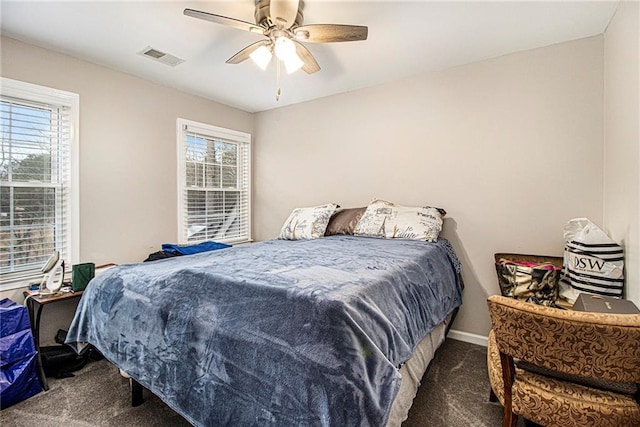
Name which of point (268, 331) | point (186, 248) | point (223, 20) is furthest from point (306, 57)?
point (186, 248)

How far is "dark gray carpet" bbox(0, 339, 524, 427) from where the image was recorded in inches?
69.1

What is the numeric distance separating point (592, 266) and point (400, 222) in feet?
4.36

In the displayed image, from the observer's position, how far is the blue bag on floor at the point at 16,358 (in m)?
1.91

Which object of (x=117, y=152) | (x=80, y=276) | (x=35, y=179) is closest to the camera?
(x=80, y=276)

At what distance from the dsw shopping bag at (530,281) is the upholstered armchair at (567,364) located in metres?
0.86

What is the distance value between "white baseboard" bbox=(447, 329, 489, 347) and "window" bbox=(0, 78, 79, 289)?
3.50 m

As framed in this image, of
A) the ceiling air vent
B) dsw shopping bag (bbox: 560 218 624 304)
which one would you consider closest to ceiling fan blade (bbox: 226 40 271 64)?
the ceiling air vent

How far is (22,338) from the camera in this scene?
2027mm

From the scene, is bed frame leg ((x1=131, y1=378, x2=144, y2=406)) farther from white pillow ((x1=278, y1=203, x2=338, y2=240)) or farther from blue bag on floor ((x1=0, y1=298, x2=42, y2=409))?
white pillow ((x1=278, y1=203, x2=338, y2=240))

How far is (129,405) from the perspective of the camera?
6.19ft

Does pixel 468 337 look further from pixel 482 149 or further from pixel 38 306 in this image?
pixel 38 306

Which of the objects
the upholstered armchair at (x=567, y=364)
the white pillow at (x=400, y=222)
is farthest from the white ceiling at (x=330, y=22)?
the upholstered armchair at (x=567, y=364)

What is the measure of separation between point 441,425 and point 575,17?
9.14 feet

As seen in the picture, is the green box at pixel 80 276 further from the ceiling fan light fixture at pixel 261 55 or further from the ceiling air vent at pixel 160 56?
the ceiling fan light fixture at pixel 261 55
